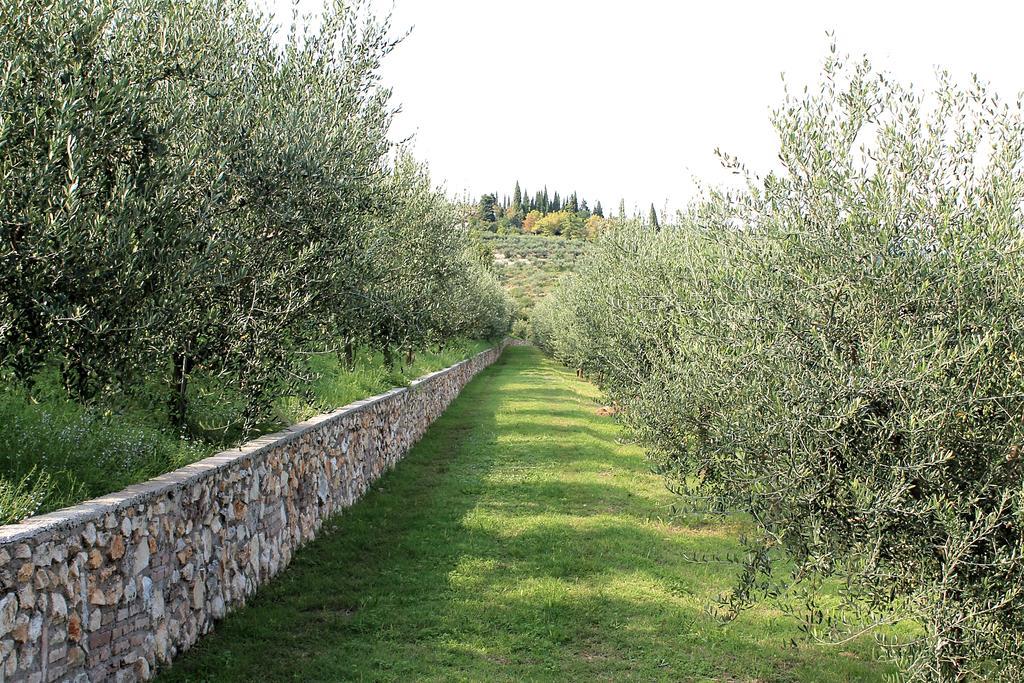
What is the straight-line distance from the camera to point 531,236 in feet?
539

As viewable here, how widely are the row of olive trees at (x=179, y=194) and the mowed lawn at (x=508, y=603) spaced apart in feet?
7.78

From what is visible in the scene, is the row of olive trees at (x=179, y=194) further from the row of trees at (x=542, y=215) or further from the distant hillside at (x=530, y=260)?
the row of trees at (x=542, y=215)

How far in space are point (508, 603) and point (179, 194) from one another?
510 cm

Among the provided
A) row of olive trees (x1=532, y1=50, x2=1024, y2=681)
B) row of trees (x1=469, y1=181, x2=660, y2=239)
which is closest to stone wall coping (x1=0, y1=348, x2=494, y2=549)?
row of olive trees (x1=532, y1=50, x2=1024, y2=681)

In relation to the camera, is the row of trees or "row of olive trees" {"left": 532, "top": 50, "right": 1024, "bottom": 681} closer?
"row of olive trees" {"left": 532, "top": 50, "right": 1024, "bottom": 681}

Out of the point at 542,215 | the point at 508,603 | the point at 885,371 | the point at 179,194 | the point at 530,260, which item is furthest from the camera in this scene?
the point at 542,215

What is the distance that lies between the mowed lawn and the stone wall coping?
4.54 ft

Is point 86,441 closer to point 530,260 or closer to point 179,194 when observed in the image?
point 179,194

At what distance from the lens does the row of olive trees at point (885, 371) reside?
544 centimetres

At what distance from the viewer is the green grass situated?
6.03 metres

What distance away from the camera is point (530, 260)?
14262cm

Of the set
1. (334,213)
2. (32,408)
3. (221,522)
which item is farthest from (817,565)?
(334,213)

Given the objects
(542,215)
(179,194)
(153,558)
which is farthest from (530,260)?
(153,558)

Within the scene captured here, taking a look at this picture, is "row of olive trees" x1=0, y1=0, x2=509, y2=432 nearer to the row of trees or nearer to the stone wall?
the stone wall
